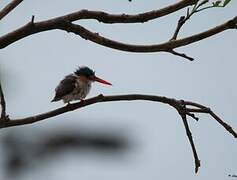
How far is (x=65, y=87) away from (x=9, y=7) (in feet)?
13.7

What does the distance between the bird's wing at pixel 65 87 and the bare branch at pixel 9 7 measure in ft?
12.9

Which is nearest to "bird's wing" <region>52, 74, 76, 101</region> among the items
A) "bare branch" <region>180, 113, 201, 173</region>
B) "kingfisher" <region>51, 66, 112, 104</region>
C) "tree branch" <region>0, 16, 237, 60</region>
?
"kingfisher" <region>51, 66, 112, 104</region>

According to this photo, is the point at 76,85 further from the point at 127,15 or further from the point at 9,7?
the point at 127,15

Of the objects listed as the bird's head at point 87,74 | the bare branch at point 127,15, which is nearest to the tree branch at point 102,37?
the bare branch at point 127,15

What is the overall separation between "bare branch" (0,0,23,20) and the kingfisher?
360 centimetres

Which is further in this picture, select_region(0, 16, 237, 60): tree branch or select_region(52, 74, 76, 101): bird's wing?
select_region(52, 74, 76, 101): bird's wing

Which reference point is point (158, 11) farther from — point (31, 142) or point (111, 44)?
point (31, 142)

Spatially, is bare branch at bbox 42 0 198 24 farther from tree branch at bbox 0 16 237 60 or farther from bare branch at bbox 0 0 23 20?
bare branch at bbox 0 0 23 20

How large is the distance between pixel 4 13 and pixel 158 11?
0.90 metres

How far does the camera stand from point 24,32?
2.23 metres

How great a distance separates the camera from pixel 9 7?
8.23ft

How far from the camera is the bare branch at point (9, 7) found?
2416 millimetres

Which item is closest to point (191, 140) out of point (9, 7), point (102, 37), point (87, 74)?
point (102, 37)

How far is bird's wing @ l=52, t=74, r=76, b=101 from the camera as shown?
6.49 metres
